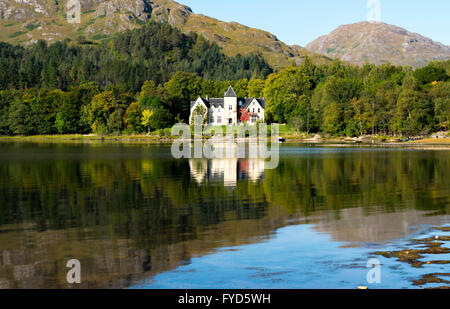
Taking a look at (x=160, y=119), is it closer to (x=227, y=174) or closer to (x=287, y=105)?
(x=287, y=105)

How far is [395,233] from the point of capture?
1858cm

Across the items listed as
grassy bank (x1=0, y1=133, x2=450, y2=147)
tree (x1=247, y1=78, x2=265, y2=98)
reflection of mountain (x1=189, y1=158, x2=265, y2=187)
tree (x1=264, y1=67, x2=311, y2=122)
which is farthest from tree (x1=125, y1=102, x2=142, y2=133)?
reflection of mountain (x1=189, y1=158, x2=265, y2=187)

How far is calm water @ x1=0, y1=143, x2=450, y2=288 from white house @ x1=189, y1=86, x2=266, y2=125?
429 feet

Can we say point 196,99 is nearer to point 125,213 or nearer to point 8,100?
point 8,100

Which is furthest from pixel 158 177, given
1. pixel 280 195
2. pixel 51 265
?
pixel 51 265

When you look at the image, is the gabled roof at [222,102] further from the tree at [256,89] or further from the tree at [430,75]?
the tree at [430,75]

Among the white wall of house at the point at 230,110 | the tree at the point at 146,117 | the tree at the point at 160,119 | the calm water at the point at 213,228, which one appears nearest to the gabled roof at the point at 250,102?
the white wall of house at the point at 230,110

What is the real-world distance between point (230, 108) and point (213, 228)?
152010 millimetres

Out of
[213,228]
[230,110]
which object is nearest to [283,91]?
[230,110]

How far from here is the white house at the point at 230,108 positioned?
16938 cm

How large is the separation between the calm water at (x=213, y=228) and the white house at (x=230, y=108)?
131 metres

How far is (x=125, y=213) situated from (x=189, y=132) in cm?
12425

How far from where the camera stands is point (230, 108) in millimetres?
170500

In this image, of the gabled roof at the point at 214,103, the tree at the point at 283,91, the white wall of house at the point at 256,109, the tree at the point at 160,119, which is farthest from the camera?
the gabled roof at the point at 214,103
